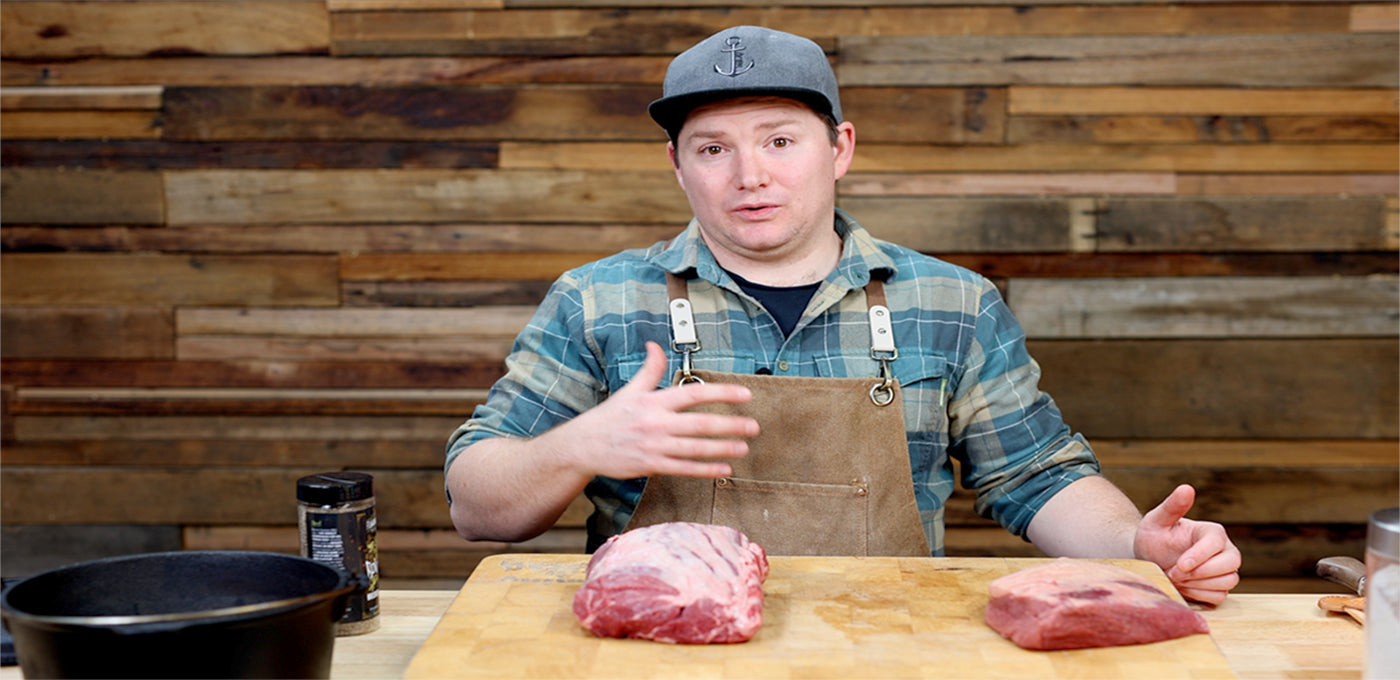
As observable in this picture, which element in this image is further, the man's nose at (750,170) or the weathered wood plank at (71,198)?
the weathered wood plank at (71,198)

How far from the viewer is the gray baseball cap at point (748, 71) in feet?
5.99

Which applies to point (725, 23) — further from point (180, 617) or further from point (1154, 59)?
point (180, 617)

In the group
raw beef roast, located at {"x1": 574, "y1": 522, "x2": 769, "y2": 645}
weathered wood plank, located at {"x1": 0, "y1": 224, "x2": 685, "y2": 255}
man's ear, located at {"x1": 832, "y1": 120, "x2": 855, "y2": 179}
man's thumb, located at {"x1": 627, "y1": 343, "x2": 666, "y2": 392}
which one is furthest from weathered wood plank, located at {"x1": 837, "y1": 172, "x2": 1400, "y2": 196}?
raw beef roast, located at {"x1": 574, "y1": 522, "x2": 769, "y2": 645}

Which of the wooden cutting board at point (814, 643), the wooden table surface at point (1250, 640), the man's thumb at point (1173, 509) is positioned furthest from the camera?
the man's thumb at point (1173, 509)

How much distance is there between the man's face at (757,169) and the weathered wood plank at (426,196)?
39.4 inches

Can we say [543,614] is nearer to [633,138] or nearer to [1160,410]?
[633,138]

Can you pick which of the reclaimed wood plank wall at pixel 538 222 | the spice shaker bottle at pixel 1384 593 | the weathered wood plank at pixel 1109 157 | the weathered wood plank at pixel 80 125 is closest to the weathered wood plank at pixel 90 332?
the reclaimed wood plank wall at pixel 538 222

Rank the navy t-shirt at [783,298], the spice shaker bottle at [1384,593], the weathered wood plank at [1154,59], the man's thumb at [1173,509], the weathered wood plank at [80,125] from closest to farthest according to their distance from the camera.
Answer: the spice shaker bottle at [1384,593]
the man's thumb at [1173,509]
the navy t-shirt at [783,298]
the weathered wood plank at [1154,59]
the weathered wood plank at [80,125]

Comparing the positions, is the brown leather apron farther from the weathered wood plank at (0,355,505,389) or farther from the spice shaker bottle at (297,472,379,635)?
the weathered wood plank at (0,355,505,389)

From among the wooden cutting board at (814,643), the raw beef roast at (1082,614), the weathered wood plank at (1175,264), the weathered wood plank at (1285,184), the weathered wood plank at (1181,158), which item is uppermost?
the weathered wood plank at (1181,158)

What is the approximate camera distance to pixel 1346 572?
1.51 metres

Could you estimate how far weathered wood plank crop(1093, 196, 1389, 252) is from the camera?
292 cm

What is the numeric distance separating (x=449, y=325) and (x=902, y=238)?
1.22 metres

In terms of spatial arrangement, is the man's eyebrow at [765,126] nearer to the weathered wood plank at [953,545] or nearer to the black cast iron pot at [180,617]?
the black cast iron pot at [180,617]
